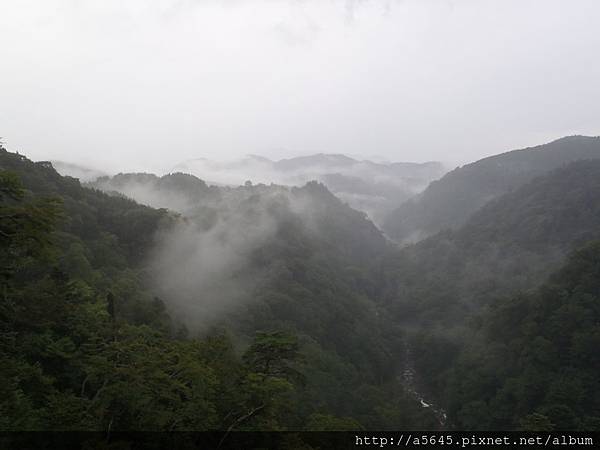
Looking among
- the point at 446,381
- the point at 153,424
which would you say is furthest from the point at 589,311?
the point at 153,424

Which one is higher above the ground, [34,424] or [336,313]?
[34,424]

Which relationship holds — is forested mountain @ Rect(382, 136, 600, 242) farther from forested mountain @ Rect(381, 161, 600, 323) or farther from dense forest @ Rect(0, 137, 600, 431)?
forested mountain @ Rect(381, 161, 600, 323)

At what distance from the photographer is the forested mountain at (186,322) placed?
49.6 feet

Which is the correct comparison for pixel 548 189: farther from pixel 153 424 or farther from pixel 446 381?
pixel 153 424

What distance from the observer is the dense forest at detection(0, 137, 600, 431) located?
53.0ft

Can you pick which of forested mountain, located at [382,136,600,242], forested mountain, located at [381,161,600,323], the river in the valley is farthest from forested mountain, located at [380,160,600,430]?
forested mountain, located at [382,136,600,242]

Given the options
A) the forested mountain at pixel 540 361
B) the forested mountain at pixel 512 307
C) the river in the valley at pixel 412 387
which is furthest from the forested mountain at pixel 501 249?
the forested mountain at pixel 540 361

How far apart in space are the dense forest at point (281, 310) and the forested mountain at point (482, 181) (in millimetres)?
38103

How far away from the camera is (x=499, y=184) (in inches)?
6973

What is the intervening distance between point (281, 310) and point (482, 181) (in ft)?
465

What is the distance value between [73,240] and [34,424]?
33694 millimetres

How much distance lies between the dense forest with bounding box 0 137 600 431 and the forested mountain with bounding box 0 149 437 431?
0.40 ft

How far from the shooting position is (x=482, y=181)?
605 feet

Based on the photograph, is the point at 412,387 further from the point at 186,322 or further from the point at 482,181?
the point at 482,181
